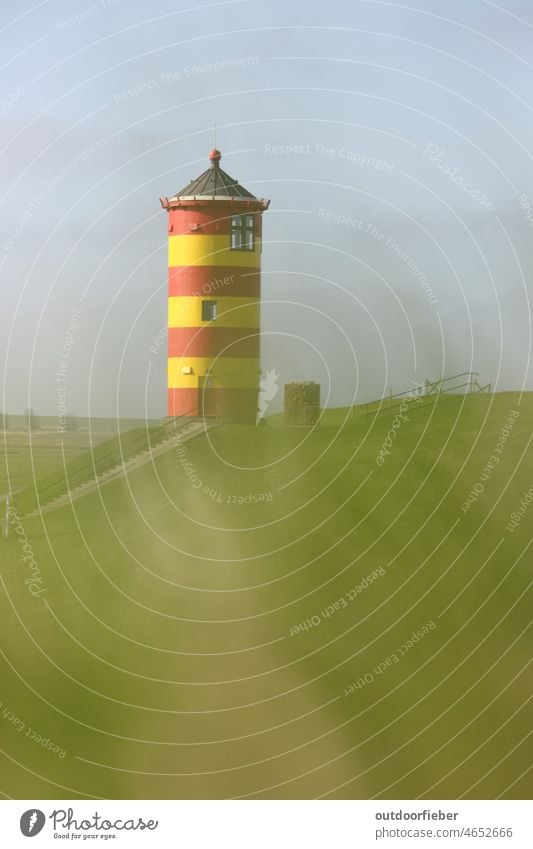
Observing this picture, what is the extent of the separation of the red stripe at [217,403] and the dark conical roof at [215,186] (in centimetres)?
564

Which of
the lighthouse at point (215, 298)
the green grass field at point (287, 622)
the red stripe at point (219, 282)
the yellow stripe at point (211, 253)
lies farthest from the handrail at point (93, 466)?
the yellow stripe at point (211, 253)

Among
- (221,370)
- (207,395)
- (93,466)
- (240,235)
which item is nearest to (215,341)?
(221,370)

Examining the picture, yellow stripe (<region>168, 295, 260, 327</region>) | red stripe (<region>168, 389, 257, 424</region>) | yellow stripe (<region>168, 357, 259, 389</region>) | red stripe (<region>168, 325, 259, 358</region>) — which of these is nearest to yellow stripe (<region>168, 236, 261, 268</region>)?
yellow stripe (<region>168, 295, 260, 327</region>)

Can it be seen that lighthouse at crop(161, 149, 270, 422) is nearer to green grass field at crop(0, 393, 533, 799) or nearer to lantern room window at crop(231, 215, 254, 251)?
lantern room window at crop(231, 215, 254, 251)

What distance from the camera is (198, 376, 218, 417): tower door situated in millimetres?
45131

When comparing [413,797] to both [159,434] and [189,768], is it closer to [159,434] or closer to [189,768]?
[189,768]

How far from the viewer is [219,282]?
45.0m

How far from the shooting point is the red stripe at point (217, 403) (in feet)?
148

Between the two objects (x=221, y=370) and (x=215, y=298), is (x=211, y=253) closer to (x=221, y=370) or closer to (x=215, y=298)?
(x=215, y=298)

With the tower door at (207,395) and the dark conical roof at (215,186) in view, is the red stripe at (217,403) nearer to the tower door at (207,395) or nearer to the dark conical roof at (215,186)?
the tower door at (207,395)

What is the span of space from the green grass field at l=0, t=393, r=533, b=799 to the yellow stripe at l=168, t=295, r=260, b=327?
3.60 metres

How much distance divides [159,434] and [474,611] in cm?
1337

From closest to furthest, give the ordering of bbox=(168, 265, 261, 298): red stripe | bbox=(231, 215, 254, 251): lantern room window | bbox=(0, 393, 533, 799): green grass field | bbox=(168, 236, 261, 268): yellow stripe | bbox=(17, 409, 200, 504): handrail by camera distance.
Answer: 1. bbox=(0, 393, 533, 799): green grass field
2. bbox=(17, 409, 200, 504): handrail
3. bbox=(168, 265, 261, 298): red stripe
4. bbox=(168, 236, 261, 268): yellow stripe
5. bbox=(231, 215, 254, 251): lantern room window

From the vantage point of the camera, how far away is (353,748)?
107 feet
